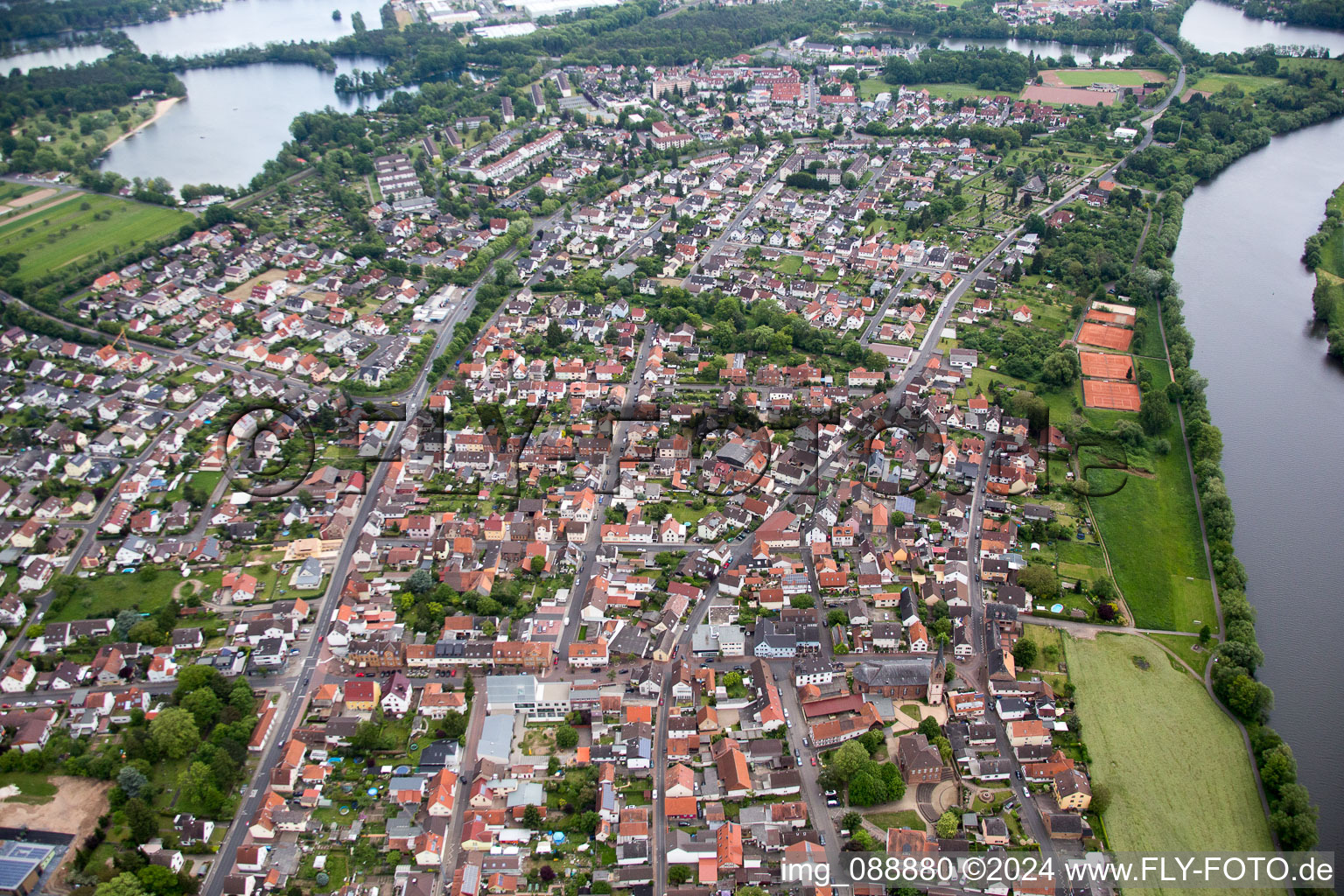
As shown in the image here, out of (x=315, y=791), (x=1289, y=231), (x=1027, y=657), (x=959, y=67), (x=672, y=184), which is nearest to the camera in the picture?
(x=315, y=791)

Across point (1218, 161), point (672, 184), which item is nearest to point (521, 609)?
point (672, 184)

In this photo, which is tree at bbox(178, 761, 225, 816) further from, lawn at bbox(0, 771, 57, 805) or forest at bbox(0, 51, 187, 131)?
forest at bbox(0, 51, 187, 131)

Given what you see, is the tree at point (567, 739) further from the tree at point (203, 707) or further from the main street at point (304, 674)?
the tree at point (203, 707)

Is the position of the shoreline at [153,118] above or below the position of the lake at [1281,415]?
above

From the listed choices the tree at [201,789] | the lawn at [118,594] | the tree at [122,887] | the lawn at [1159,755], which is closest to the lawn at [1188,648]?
the lawn at [1159,755]

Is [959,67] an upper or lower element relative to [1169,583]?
upper

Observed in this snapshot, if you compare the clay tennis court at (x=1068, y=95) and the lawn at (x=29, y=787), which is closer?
the lawn at (x=29, y=787)

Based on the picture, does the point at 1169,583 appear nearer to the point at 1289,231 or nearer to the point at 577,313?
the point at 577,313
